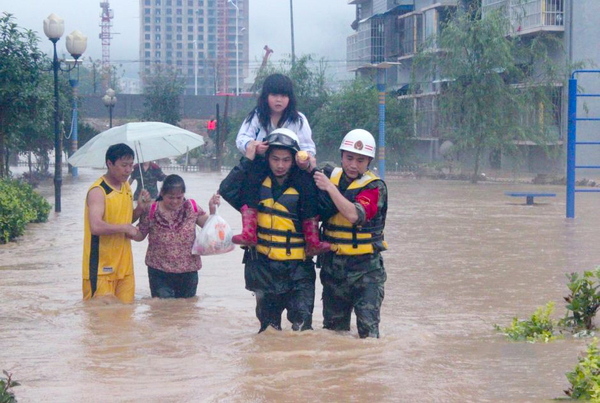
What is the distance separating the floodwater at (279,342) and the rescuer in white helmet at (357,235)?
368 mm

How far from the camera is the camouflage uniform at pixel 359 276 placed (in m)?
6.51

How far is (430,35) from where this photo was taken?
132 ft

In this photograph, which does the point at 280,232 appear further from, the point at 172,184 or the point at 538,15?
the point at 538,15

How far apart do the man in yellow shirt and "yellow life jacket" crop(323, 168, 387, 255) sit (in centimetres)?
211

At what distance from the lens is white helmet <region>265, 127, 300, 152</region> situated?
6367mm

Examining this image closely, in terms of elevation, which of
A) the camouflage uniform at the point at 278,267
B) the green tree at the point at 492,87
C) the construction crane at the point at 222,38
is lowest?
the camouflage uniform at the point at 278,267

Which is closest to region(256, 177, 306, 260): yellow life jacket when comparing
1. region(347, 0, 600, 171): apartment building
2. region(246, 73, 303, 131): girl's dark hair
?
region(246, 73, 303, 131): girl's dark hair

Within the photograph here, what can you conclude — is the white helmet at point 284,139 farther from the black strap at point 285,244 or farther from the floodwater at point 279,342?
the floodwater at point 279,342

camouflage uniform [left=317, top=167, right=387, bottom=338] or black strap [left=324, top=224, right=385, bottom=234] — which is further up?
black strap [left=324, top=224, right=385, bottom=234]

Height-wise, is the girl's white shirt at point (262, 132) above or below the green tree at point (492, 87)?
below

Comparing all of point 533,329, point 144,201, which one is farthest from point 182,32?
point 533,329

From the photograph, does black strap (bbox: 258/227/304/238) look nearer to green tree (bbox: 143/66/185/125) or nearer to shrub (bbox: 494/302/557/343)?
shrub (bbox: 494/302/557/343)

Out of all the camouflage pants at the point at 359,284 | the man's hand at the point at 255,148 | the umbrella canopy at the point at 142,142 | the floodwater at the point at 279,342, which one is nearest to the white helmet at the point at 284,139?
the man's hand at the point at 255,148

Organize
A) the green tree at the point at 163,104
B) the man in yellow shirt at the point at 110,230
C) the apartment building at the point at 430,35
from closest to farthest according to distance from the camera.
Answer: the man in yellow shirt at the point at 110,230
the apartment building at the point at 430,35
the green tree at the point at 163,104
